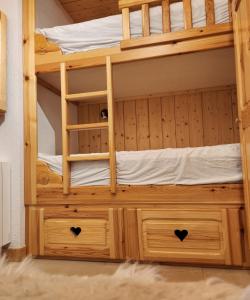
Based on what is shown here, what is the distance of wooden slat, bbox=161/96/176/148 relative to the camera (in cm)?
287

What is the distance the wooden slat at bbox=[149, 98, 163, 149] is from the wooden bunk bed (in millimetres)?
1116

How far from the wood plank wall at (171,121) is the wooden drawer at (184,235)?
4.18ft

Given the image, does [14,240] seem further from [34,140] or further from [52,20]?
[52,20]

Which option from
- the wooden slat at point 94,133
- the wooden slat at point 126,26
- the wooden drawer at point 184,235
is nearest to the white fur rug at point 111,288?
the wooden drawer at point 184,235

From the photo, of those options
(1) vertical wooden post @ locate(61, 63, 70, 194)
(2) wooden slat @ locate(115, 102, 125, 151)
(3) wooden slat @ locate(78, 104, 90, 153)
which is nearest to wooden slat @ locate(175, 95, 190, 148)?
(2) wooden slat @ locate(115, 102, 125, 151)

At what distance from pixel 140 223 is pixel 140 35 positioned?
1264 mm

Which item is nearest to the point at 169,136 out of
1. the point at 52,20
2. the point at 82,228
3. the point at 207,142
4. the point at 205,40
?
the point at 207,142

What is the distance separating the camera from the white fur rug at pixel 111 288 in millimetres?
1183

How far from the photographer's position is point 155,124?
115 inches

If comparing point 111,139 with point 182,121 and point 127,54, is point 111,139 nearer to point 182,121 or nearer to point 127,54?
point 127,54

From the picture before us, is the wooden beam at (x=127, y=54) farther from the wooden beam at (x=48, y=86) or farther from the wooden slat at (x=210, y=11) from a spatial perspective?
the wooden beam at (x=48, y=86)

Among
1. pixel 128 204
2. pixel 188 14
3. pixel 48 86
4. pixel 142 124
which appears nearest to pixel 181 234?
pixel 128 204

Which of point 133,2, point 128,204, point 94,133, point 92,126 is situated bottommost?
point 128,204

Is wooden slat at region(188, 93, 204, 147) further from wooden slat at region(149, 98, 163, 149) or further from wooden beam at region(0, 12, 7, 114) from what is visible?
wooden beam at region(0, 12, 7, 114)
